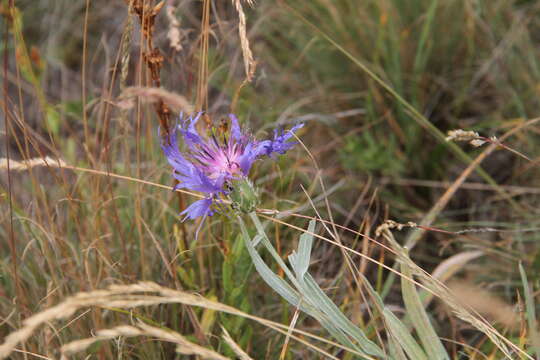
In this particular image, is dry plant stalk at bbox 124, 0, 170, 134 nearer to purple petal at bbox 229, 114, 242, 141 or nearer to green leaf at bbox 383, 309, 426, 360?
purple petal at bbox 229, 114, 242, 141

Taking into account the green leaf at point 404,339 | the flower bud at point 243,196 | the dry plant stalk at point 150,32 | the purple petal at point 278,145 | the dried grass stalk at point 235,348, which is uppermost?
the dry plant stalk at point 150,32

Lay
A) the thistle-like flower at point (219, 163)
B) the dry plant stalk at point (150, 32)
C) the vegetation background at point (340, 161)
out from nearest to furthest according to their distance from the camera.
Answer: the thistle-like flower at point (219, 163) < the dry plant stalk at point (150, 32) < the vegetation background at point (340, 161)

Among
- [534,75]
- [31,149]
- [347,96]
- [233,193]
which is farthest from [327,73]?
[233,193]

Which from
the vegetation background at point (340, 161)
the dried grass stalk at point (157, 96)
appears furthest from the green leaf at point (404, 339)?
the dried grass stalk at point (157, 96)

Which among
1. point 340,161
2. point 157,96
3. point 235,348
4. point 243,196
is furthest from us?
point 340,161

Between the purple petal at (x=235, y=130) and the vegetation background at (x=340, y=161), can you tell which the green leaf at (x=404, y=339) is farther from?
the purple petal at (x=235, y=130)

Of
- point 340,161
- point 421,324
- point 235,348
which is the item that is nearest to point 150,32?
point 235,348

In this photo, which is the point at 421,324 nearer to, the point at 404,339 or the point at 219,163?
the point at 404,339

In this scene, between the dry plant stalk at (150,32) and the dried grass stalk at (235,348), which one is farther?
the dry plant stalk at (150,32)

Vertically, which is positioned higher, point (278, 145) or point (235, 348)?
point (278, 145)

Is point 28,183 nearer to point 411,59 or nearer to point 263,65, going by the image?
point 263,65
